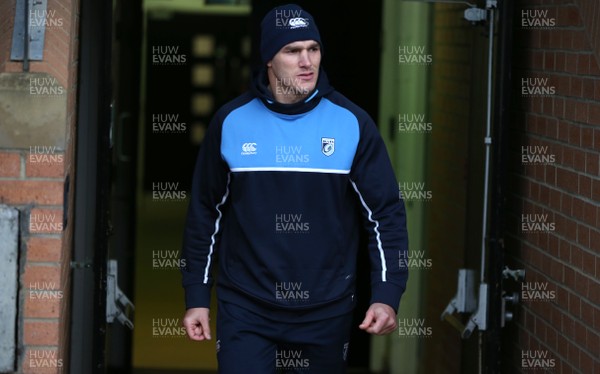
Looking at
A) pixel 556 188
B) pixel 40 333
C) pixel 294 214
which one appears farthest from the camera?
pixel 556 188

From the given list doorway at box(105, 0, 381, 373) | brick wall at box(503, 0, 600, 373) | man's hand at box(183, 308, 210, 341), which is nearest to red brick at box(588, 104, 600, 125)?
brick wall at box(503, 0, 600, 373)

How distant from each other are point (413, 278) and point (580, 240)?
2788 millimetres

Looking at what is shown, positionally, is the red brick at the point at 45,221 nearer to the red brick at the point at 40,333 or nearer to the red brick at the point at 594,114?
the red brick at the point at 40,333

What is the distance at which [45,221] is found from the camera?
406 centimetres

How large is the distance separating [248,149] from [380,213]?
1.55 feet

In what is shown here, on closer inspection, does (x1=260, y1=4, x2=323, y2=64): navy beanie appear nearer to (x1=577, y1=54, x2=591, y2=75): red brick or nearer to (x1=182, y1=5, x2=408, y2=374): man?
(x1=182, y1=5, x2=408, y2=374): man

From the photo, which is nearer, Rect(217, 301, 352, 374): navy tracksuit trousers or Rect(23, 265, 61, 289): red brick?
Rect(217, 301, 352, 374): navy tracksuit trousers

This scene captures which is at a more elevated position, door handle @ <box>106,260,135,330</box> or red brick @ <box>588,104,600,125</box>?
red brick @ <box>588,104,600,125</box>

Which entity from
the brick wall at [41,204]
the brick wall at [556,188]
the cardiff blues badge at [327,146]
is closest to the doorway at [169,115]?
the brick wall at [41,204]

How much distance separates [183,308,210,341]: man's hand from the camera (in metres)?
3.75

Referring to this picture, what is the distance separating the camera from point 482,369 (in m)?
4.55

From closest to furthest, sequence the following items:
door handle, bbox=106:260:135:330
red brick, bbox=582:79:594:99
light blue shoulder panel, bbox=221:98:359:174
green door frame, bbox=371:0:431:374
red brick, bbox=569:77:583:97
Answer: light blue shoulder panel, bbox=221:98:359:174
red brick, bbox=582:79:594:99
red brick, bbox=569:77:583:97
door handle, bbox=106:260:135:330
green door frame, bbox=371:0:431:374

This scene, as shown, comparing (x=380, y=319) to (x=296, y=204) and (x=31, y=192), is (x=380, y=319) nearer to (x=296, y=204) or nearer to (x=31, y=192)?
(x=296, y=204)

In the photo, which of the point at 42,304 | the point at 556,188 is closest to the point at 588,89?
the point at 556,188
